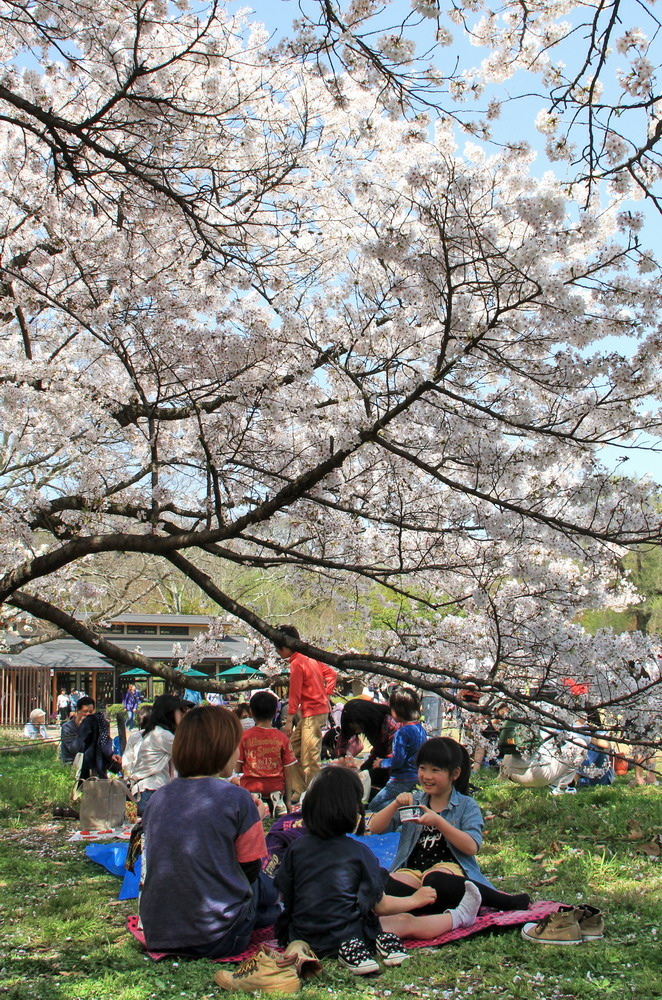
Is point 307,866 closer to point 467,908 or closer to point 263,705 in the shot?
point 467,908

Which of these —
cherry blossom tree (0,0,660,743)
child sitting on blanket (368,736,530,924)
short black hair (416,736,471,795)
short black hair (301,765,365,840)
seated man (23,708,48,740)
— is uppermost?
cherry blossom tree (0,0,660,743)

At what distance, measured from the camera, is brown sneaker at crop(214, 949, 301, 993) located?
8.88ft

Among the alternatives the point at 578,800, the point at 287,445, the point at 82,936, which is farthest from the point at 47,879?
the point at 578,800

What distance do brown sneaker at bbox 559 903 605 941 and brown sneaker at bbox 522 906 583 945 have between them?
4 cm

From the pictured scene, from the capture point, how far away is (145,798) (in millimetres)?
5387

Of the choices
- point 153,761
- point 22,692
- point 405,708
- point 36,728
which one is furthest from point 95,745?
point 22,692

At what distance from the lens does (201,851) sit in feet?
9.94

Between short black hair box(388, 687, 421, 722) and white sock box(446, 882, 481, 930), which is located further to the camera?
short black hair box(388, 687, 421, 722)

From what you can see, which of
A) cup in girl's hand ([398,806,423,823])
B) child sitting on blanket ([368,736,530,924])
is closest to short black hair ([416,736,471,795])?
child sitting on blanket ([368,736,530,924])

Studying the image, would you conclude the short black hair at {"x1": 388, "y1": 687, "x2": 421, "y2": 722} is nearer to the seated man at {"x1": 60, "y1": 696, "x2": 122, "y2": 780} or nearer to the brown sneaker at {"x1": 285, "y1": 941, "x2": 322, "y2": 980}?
the brown sneaker at {"x1": 285, "y1": 941, "x2": 322, "y2": 980}

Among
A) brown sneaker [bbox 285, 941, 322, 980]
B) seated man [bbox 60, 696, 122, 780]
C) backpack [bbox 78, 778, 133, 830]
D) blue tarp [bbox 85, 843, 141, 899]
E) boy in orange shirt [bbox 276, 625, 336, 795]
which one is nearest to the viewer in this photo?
brown sneaker [bbox 285, 941, 322, 980]

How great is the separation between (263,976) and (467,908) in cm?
112

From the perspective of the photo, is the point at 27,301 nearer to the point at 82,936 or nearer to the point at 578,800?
the point at 82,936

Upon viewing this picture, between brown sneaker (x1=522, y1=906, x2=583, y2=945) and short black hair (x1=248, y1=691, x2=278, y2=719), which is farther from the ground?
short black hair (x1=248, y1=691, x2=278, y2=719)
